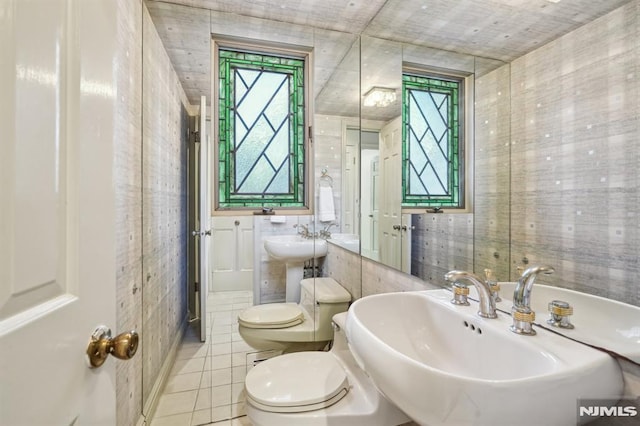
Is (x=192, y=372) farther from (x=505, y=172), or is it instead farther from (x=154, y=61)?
(x=505, y=172)

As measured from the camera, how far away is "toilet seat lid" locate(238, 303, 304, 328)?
6.14 feet

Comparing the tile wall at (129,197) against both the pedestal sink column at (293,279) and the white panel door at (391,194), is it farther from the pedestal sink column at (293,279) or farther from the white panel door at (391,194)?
the white panel door at (391,194)

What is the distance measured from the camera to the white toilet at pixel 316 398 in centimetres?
113

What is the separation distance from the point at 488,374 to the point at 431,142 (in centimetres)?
95

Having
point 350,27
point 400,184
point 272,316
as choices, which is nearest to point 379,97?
point 350,27

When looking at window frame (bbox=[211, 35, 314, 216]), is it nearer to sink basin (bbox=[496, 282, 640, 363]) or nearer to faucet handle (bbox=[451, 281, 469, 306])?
faucet handle (bbox=[451, 281, 469, 306])

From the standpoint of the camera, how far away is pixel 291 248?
7.43ft

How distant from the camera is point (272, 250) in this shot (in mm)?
2250

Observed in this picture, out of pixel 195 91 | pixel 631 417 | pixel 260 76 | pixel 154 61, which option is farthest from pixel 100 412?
pixel 195 91

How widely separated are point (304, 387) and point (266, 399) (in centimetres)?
16

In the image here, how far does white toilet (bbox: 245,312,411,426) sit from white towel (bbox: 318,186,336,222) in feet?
3.75

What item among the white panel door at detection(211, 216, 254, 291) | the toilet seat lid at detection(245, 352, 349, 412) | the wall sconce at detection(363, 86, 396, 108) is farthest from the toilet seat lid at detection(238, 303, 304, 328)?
the wall sconce at detection(363, 86, 396, 108)

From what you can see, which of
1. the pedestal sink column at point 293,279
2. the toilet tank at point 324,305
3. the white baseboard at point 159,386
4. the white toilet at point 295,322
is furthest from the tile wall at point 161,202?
the toilet tank at point 324,305

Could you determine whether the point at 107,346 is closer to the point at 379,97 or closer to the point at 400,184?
the point at 400,184
